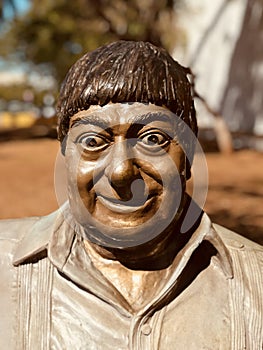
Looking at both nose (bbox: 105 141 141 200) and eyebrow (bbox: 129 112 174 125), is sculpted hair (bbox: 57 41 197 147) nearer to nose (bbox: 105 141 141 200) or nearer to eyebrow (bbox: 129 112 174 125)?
eyebrow (bbox: 129 112 174 125)

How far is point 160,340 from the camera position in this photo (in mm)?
1828

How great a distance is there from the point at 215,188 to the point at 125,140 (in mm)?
8703

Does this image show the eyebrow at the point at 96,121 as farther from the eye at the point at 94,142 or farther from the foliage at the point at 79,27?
the foliage at the point at 79,27

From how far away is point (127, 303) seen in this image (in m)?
1.85

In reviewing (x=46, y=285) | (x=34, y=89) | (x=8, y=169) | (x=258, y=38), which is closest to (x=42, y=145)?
(x=8, y=169)

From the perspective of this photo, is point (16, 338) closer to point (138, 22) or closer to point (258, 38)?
point (138, 22)

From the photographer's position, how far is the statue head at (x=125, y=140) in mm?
1729

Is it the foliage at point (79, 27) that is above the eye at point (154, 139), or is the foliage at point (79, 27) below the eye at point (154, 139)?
below

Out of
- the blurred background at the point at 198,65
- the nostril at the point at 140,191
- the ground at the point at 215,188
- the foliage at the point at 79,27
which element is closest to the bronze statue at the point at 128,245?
the nostril at the point at 140,191

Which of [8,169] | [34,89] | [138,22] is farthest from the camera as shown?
[34,89]

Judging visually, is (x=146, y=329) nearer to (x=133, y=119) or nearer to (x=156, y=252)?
(x=156, y=252)

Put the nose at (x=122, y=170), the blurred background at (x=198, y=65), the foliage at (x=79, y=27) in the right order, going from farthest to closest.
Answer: the foliage at (x=79, y=27)
the blurred background at (x=198, y=65)
the nose at (x=122, y=170)

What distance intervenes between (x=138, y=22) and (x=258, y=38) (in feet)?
11.0

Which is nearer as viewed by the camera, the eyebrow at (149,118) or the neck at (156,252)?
the eyebrow at (149,118)
